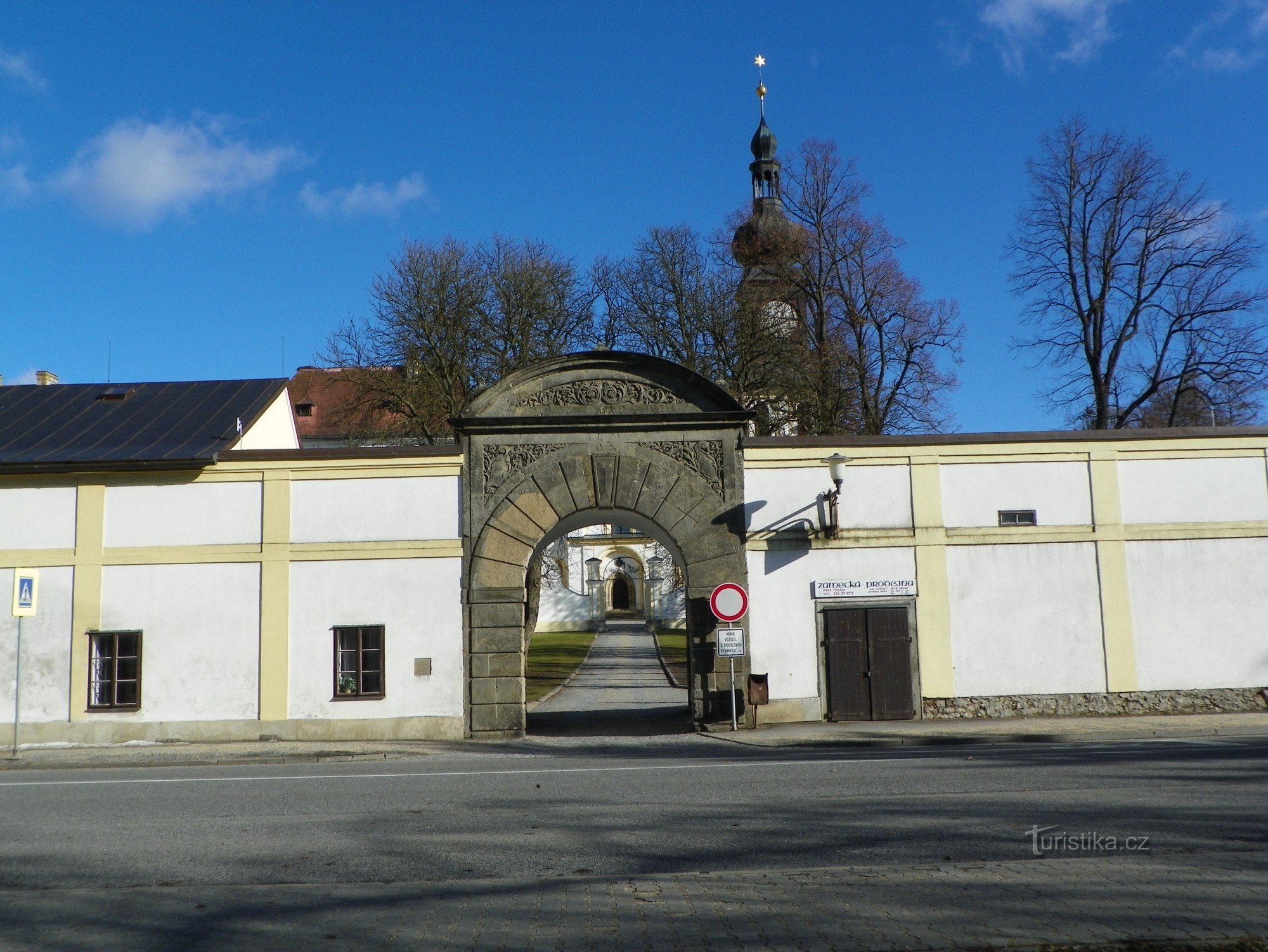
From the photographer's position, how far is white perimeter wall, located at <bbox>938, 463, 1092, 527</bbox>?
63.4ft

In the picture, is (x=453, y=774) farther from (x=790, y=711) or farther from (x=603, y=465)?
(x=790, y=711)

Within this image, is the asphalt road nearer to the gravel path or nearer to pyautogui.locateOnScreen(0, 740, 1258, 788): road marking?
pyautogui.locateOnScreen(0, 740, 1258, 788): road marking

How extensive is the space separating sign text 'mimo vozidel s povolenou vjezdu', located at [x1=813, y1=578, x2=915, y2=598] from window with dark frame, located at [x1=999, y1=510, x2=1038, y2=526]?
1.99 meters

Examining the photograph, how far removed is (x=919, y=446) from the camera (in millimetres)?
19344

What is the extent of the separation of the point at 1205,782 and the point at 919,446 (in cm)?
937

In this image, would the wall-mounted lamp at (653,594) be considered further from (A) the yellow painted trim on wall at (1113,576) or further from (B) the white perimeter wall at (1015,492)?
(A) the yellow painted trim on wall at (1113,576)

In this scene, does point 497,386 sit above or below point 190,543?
above

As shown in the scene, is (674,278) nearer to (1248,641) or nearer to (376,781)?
(1248,641)

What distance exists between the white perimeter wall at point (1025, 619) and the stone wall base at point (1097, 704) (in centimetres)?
15

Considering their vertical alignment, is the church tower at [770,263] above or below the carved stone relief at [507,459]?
above

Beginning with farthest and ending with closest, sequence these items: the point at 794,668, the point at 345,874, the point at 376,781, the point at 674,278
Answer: the point at 674,278 < the point at 794,668 < the point at 376,781 < the point at 345,874

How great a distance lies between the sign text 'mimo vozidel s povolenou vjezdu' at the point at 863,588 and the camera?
1897 centimetres

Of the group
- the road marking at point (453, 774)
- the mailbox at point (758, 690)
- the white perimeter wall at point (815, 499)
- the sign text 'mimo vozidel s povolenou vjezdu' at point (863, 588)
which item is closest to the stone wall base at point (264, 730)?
the road marking at point (453, 774)

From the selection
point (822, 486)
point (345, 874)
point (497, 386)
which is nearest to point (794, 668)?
point (822, 486)
